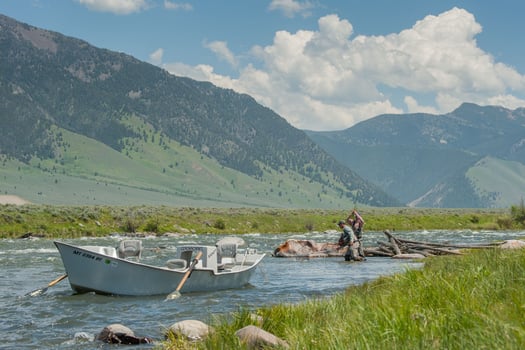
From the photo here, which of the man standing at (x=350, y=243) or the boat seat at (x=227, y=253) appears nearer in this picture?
the boat seat at (x=227, y=253)

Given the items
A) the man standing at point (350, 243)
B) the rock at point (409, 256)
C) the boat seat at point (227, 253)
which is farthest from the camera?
the rock at point (409, 256)

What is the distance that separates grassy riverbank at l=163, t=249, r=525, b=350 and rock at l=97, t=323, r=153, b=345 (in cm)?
263

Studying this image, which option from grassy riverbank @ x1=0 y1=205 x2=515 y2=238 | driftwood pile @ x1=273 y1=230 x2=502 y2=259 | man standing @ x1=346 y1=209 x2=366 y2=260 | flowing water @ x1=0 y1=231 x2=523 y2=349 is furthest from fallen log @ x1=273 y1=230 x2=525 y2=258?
grassy riverbank @ x1=0 y1=205 x2=515 y2=238

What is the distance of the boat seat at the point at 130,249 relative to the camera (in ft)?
90.8

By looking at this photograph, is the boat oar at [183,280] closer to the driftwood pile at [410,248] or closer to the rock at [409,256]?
the rock at [409,256]

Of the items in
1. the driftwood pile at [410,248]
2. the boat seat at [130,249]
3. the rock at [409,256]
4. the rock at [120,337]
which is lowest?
the rock at [120,337]

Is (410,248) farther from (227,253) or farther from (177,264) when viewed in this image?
(177,264)

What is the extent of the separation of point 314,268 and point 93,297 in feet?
44.3

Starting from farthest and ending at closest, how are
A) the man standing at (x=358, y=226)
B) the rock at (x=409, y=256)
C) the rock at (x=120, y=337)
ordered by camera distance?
the rock at (x=409, y=256) → the man standing at (x=358, y=226) → the rock at (x=120, y=337)

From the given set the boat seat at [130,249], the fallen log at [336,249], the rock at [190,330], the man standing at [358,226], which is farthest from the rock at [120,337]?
the fallen log at [336,249]

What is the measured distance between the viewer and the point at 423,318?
884 centimetres

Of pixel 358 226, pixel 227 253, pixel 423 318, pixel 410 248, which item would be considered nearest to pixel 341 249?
pixel 358 226

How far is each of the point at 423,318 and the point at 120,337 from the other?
26.7ft

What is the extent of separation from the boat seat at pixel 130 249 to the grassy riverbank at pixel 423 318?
15033mm
